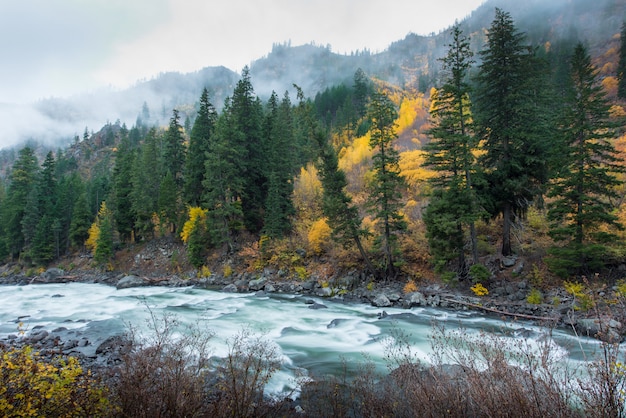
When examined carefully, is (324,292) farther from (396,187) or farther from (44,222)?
(44,222)

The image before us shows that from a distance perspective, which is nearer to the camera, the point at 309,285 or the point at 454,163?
the point at 454,163

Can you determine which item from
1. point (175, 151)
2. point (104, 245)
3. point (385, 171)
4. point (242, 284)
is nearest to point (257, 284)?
point (242, 284)

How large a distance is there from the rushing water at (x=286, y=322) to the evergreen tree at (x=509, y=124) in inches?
293

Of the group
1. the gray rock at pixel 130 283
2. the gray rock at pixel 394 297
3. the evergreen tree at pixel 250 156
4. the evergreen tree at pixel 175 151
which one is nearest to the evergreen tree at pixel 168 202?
the evergreen tree at pixel 175 151

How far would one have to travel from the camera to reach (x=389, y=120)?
20.7m

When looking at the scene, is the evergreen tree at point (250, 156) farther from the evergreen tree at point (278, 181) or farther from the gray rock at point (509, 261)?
the gray rock at point (509, 261)

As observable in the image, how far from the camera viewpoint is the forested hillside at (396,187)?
15.3 metres

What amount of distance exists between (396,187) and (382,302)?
490 inches

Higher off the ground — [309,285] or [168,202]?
[168,202]

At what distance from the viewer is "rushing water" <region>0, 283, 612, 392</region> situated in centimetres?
1134

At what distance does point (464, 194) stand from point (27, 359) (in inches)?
729

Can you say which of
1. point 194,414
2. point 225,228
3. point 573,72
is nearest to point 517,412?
point 194,414

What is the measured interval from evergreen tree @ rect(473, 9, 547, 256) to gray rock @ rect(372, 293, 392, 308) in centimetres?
744

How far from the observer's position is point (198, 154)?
121ft
